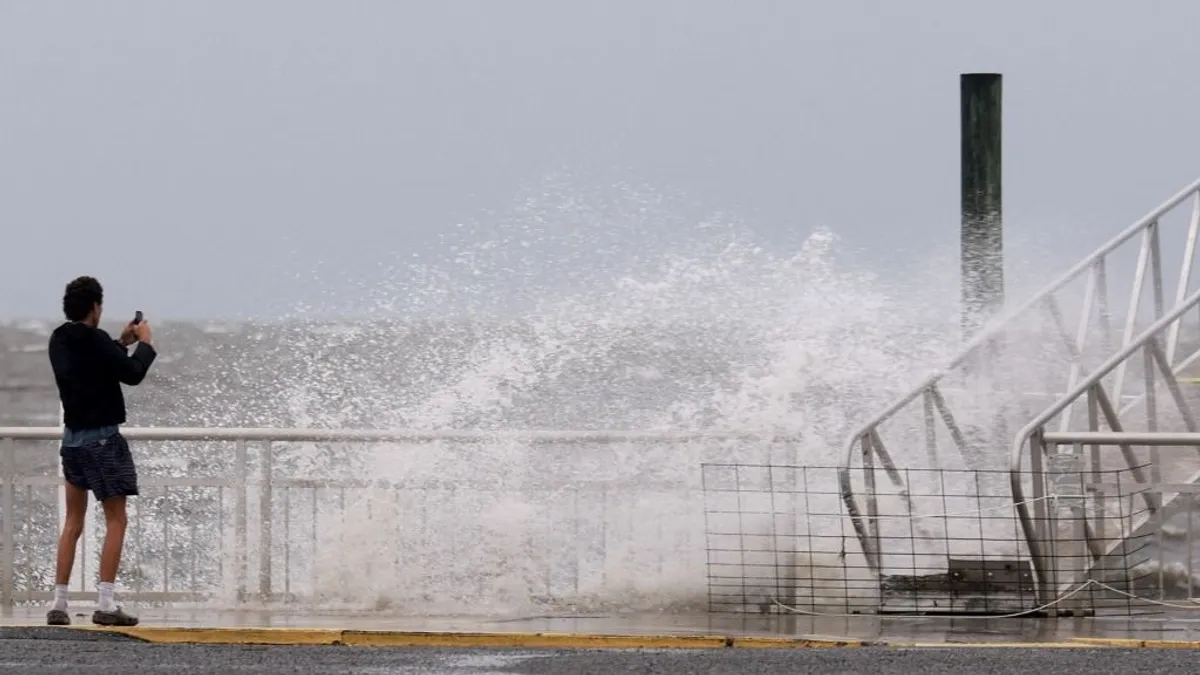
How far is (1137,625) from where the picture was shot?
1176cm

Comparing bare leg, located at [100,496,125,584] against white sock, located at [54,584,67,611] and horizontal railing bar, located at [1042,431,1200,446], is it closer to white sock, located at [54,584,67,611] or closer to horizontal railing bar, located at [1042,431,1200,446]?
white sock, located at [54,584,67,611]

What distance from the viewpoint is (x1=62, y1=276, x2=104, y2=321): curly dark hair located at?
11.5 metres

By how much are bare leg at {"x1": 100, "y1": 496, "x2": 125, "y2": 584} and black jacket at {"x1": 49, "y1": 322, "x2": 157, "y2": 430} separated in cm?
44

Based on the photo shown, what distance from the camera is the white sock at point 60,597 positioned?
1163 centimetres

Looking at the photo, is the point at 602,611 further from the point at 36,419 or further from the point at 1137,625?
the point at 36,419

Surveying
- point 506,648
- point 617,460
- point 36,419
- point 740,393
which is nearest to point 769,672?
point 506,648

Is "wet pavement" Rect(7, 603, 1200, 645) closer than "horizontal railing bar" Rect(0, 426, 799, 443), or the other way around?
"wet pavement" Rect(7, 603, 1200, 645)

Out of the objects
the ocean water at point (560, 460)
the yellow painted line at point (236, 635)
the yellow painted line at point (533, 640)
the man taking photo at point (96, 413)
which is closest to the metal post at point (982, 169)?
the ocean water at point (560, 460)

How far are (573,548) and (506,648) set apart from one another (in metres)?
2.25

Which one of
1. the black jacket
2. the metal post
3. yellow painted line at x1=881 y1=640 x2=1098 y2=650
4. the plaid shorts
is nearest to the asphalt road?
yellow painted line at x1=881 y1=640 x2=1098 y2=650

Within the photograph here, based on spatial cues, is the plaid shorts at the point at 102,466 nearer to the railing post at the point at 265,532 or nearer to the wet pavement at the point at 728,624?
the wet pavement at the point at 728,624

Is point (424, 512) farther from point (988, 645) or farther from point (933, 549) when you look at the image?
point (988, 645)

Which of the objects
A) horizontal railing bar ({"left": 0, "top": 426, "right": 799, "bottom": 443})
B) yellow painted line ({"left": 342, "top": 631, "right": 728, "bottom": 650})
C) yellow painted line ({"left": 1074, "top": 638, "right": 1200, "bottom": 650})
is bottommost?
yellow painted line ({"left": 1074, "top": 638, "right": 1200, "bottom": 650})

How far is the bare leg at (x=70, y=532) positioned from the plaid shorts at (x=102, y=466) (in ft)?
0.49
